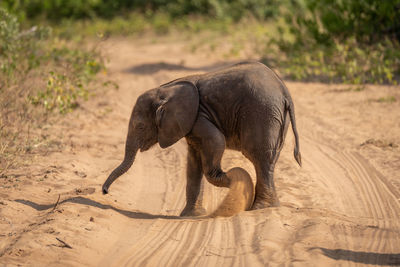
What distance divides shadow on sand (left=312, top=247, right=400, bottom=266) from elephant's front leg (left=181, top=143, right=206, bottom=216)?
6.80 feet

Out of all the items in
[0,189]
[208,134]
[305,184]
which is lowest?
[305,184]

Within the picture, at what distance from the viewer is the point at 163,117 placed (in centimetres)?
629

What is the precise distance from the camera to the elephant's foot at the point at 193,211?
6.75m

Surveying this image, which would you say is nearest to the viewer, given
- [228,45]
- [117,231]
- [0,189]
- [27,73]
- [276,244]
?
[276,244]

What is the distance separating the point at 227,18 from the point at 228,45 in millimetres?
4198

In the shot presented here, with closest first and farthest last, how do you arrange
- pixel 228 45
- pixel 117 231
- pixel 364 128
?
1. pixel 117 231
2. pixel 364 128
3. pixel 228 45

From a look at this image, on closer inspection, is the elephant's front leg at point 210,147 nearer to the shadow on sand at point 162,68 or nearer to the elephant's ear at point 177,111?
the elephant's ear at point 177,111

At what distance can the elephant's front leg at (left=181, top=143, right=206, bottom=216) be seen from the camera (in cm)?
678

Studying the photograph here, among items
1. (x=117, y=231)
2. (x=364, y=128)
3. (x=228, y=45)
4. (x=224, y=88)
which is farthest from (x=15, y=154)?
(x=228, y=45)

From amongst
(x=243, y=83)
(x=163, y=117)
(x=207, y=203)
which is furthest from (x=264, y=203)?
(x=163, y=117)

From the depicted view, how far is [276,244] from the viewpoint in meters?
5.25

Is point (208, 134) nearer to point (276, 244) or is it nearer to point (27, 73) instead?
point (276, 244)

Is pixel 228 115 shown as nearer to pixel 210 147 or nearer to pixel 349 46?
pixel 210 147

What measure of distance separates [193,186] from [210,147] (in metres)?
0.88
